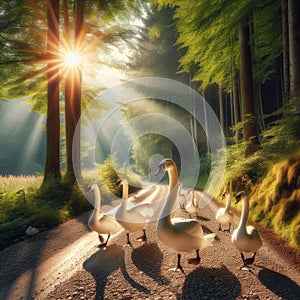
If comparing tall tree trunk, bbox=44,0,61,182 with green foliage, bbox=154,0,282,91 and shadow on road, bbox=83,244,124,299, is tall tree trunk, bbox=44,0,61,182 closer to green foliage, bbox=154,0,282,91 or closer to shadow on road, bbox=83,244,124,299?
green foliage, bbox=154,0,282,91

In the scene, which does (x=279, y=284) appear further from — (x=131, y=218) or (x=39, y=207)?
(x=39, y=207)

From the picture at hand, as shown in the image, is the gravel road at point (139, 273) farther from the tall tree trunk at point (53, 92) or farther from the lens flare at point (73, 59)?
the lens flare at point (73, 59)

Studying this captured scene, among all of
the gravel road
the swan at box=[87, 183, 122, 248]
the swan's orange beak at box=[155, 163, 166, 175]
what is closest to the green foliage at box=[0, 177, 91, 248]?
the gravel road

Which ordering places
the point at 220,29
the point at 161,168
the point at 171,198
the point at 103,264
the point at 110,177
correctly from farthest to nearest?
1. the point at 110,177
2. the point at 220,29
3. the point at 103,264
4. the point at 171,198
5. the point at 161,168

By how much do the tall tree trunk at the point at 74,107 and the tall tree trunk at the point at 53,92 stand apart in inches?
44.9

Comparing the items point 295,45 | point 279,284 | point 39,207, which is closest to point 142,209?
point 279,284

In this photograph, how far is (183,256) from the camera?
14.3 ft

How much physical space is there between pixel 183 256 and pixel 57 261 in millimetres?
2200

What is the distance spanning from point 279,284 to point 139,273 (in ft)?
6.16

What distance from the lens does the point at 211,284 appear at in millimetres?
3254

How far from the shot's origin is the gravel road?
10.2 feet

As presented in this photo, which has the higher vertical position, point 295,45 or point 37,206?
point 295,45

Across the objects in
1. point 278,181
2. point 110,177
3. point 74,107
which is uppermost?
point 74,107

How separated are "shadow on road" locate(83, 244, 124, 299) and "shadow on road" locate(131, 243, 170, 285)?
0.92ft
